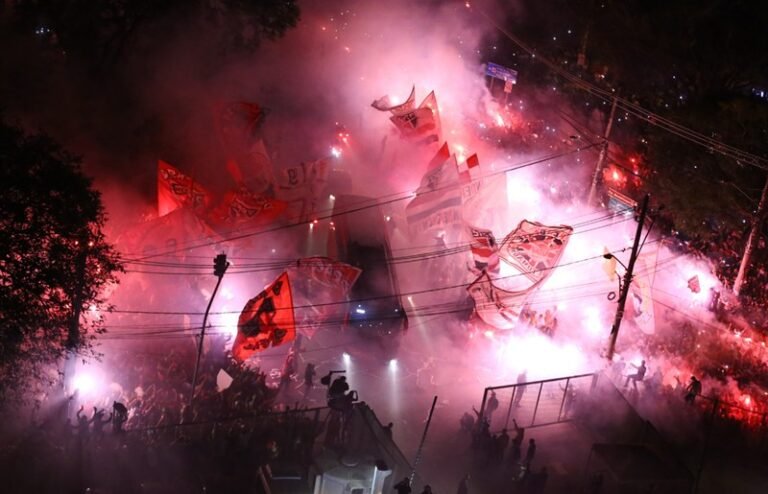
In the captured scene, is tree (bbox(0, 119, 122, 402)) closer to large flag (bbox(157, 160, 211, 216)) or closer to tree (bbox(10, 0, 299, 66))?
large flag (bbox(157, 160, 211, 216))

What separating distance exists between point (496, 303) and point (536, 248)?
2103mm

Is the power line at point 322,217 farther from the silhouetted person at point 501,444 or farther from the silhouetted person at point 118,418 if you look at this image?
the silhouetted person at point 501,444

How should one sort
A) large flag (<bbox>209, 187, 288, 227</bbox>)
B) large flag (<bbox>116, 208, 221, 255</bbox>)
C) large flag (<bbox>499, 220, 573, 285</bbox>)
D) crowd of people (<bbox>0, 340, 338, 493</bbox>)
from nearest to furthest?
crowd of people (<bbox>0, 340, 338, 493</bbox>) → large flag (<bbox>499, 220, 573, 285</bbox>) → large flag (<bbox>116, 208, 221, 255</bbox>) → large flag (<bbox>209, 187, 288, 227</bbox>)

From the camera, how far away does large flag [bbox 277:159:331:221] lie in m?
22.6

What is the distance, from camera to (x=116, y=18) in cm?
2431

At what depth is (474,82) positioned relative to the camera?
34969 millimetres

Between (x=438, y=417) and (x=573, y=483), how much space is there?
4.23 m

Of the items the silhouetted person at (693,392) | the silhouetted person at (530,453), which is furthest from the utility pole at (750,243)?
the silhouetted person at (530,453)

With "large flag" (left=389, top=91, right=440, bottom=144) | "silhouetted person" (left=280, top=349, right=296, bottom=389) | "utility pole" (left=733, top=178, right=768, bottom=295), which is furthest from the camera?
"large flag" (left=389, top=91, right=440, bottom=144)

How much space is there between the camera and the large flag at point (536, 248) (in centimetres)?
1720

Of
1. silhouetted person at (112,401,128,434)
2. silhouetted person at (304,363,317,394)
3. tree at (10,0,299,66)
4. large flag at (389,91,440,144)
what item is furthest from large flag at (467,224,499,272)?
tree at (10,0,299,66)

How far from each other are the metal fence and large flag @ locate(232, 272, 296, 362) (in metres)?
6.11

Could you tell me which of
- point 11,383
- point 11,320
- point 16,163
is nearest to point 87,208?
point 16,163

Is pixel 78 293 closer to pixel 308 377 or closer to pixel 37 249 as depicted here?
pixel 37 249
